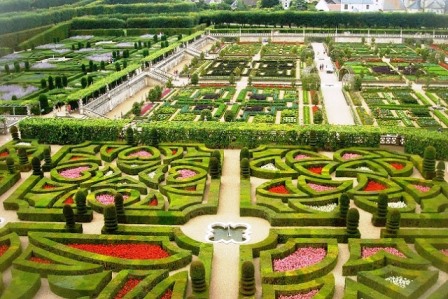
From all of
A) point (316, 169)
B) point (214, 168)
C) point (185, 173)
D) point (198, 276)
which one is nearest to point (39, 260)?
point (198, 276)

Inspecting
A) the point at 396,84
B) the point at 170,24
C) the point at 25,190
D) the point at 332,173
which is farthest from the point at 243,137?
the point at 170,24

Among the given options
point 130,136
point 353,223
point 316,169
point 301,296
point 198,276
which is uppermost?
point 130,136

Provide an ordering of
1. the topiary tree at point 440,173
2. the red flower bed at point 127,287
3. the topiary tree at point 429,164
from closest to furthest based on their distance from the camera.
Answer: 1. the red flower bed at point 127,287
2. the topiary tree at point 440,173
3. the topiary tree at point 429,164

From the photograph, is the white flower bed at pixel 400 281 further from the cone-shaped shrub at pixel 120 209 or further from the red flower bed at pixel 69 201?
the red flower bed at pixel 69 201

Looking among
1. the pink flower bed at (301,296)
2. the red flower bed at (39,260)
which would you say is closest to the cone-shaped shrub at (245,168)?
the pink flower bed at (301,296)

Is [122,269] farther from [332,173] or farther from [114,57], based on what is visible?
[114,57]

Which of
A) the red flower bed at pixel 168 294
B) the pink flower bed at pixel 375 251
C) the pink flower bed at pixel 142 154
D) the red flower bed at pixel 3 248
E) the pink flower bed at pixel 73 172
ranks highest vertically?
the pink flower bed at pixel 142 154

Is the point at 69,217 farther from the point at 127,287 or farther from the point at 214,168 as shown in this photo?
the point at 214,168

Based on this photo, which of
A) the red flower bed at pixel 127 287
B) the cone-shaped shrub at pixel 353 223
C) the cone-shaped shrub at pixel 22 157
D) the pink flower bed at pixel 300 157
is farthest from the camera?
the pink flower bed at pixel 300 157
